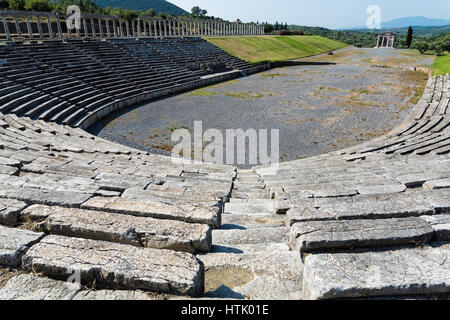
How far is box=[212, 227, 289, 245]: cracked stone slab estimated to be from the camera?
153 inches

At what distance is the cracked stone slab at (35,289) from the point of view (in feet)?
7.93

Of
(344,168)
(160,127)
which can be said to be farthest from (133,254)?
(160,127)

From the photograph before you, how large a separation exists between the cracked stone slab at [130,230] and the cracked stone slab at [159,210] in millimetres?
308

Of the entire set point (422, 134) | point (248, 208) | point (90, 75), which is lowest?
point (422, 134)

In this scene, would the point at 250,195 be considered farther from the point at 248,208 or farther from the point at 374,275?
the point at 374,275

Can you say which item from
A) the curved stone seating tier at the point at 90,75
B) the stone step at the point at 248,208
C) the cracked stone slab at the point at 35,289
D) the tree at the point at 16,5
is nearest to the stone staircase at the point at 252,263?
the stone step at the point at 248,208

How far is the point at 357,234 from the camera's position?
10.4 ft

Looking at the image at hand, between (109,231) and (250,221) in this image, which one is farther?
(250,221)

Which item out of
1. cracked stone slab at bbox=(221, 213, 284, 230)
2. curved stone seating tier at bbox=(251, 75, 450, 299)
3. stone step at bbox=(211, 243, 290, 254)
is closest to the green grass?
curved stone seating tier at bbox=(251, 75, 450, 299)

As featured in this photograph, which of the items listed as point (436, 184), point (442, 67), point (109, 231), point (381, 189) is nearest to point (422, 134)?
point (436, 184)

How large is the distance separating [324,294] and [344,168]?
678 centimetres

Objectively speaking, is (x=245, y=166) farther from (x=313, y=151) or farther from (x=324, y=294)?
(x=324, y=294)

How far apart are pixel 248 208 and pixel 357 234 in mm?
2488

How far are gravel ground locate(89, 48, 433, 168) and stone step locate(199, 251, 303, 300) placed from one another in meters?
8.51
